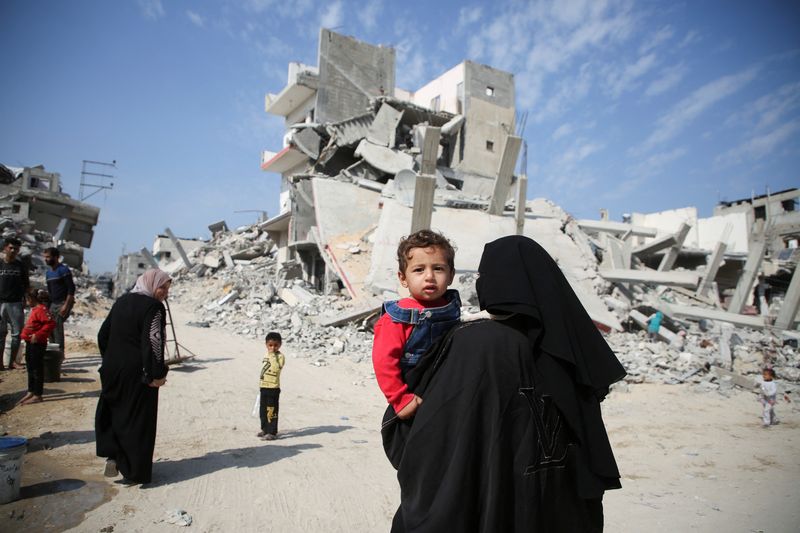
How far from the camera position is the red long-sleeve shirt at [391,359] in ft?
4.96

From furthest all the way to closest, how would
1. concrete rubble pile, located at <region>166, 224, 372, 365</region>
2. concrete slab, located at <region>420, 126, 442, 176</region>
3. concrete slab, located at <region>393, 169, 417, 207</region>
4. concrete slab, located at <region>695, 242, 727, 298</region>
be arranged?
concrete slab, located at <region>695, 242, 727, 298</region>, concrete slab, located at <region>393, 169, 417, 207</region>, concrete slab, located at <region>420, 126, 442, 176</region>, concrete rubble pile, located at <region>166, 224, 372, 365</region>

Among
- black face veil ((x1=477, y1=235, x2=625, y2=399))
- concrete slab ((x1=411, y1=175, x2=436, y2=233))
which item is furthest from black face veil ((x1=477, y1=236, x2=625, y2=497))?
concrete slab ((x1=411, y1=175, x2=436, y2=233))

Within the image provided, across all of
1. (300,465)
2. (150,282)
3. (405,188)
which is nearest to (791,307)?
(405,188)

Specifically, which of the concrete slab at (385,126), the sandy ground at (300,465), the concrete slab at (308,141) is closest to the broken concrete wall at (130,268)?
the concrete slab at (308,141)

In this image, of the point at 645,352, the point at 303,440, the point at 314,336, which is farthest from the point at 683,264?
the point at 303,440

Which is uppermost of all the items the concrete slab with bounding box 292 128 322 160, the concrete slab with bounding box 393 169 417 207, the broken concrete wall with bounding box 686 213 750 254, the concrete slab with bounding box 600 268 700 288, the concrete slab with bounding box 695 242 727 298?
the concrete slab with bounding box 292 128 322 160

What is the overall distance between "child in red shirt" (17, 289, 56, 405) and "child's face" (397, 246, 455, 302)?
4.90 meters

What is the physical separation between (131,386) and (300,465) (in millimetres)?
1510

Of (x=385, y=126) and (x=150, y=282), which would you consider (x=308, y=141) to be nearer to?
(x=385, y=126)

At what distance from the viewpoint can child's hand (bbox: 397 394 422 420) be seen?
4.88ft

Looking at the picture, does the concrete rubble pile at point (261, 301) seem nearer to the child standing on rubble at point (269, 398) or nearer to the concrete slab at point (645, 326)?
the child standing on rubble at point (269, 398)

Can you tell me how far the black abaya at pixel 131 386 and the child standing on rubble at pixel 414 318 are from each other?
2301 mm

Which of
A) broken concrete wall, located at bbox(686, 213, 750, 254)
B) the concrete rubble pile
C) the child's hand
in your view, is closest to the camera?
the child's hand

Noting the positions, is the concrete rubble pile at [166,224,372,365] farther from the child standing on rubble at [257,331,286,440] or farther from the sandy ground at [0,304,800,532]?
the child standing on rubble at [257,331,286,440]
